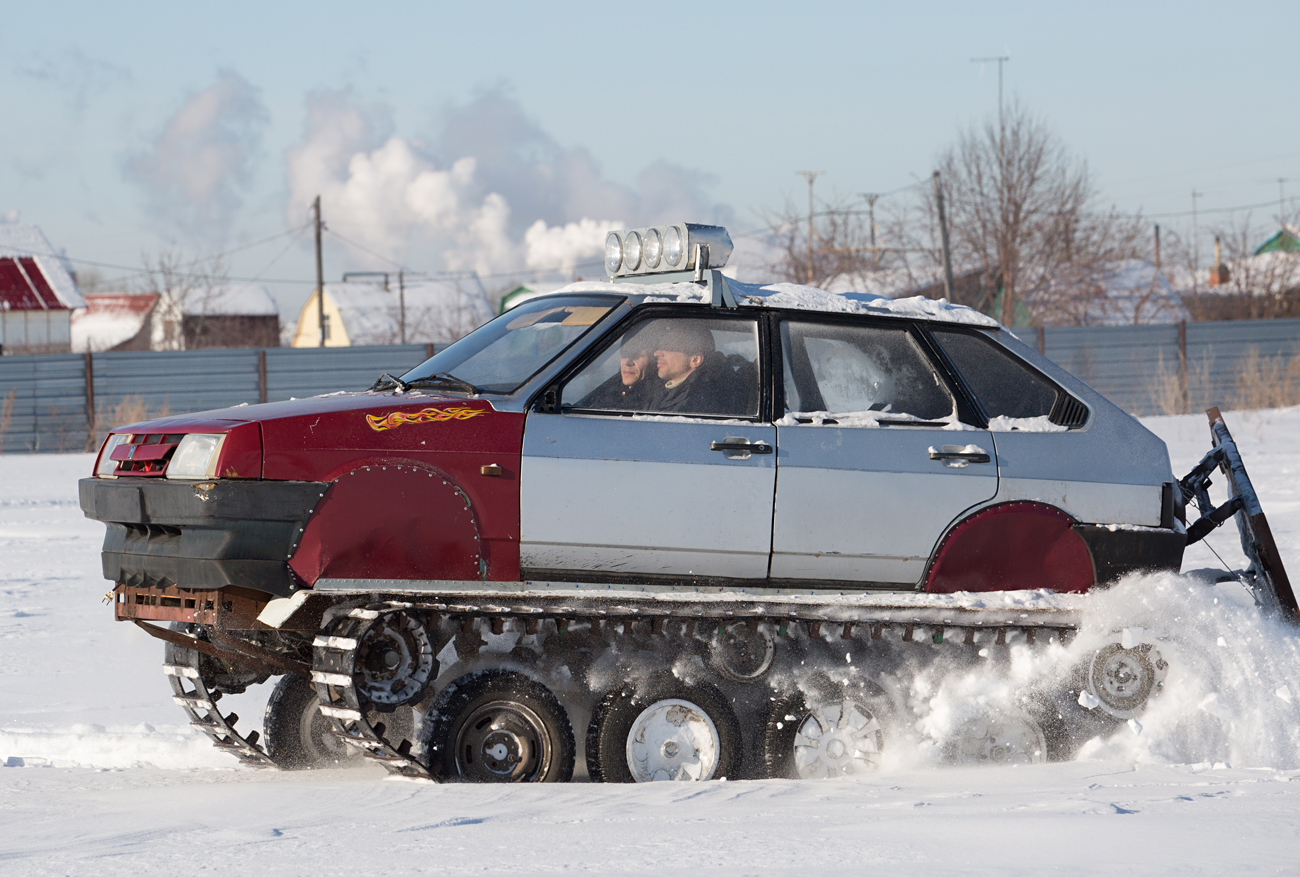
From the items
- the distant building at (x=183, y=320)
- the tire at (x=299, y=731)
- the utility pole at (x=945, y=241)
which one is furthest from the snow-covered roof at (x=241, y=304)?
the tire at (x=299, y=731)

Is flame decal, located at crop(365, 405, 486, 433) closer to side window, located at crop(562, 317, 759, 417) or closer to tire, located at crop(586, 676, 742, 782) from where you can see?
side window, located at crop(562, 317, 759, 417)

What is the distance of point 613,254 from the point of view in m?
5.91

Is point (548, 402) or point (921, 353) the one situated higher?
point (921, 353)

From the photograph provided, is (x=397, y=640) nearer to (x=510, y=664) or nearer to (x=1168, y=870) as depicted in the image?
(x=510, y=664)

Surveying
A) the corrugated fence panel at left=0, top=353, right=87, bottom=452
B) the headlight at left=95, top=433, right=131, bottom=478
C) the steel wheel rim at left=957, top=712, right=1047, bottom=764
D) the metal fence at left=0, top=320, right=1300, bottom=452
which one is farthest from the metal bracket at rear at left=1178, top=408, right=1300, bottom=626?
the corrugated fence panel at left=0, top=353, right=87, bottom=452

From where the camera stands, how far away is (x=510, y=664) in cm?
505

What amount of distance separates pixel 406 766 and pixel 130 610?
3.84ft

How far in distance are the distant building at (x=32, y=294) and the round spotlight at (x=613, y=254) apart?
4424 centimetres

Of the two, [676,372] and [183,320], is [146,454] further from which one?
[183,320]

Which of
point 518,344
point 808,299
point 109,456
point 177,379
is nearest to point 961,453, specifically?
point 808,299

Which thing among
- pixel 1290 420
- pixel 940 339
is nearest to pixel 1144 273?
pixel 1290 420

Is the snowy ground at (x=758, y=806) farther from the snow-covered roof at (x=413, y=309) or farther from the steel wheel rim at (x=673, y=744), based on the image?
the snow-covered roof at (x=413, y=309)

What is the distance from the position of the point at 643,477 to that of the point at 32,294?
4655 cm

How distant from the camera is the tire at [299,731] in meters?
5.67
